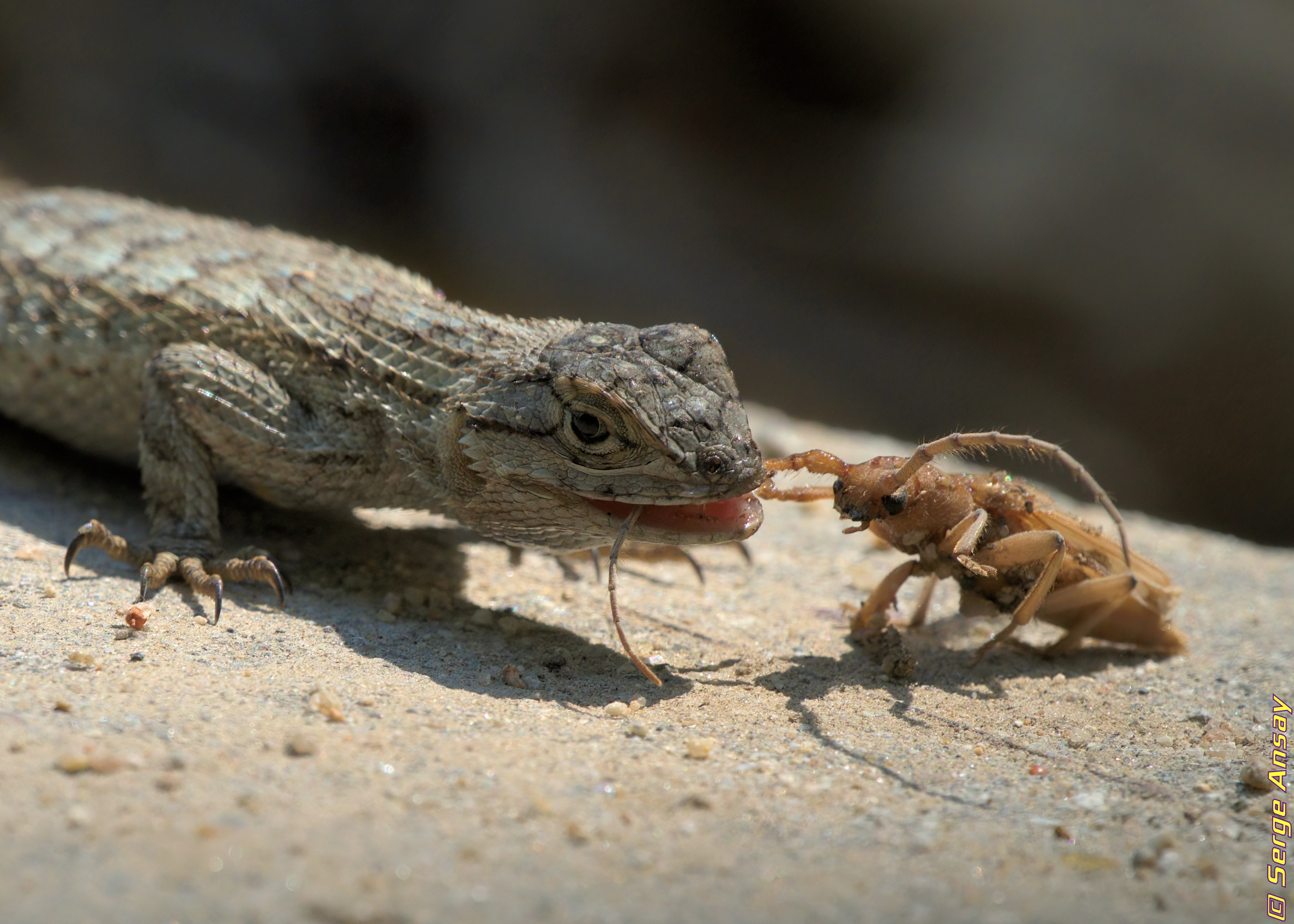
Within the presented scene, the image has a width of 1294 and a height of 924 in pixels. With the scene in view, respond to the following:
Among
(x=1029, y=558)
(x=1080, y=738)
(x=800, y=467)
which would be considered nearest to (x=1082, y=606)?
(x=1029, y=558)

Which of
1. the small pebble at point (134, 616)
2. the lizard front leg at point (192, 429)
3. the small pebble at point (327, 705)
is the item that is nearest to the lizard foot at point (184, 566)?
the lizard front leg at point (192, 429)

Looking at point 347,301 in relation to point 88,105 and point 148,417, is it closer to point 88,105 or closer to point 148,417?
point 148,417

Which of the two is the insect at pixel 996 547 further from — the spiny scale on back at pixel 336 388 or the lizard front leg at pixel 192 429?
the lizard front leg at pixel 192 429

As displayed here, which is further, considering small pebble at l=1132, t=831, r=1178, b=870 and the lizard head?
the lizard head

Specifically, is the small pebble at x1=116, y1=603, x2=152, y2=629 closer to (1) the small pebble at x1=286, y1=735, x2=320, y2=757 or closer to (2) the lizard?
(2) the lizard

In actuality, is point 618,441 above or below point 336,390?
below

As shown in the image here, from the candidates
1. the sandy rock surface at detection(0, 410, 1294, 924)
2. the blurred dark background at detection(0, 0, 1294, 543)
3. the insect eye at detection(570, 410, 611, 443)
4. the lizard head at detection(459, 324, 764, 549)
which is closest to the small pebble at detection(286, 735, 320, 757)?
the sandy rock surface at detection(0, 410, 1294, 924)

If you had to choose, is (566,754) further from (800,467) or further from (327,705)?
(800,467)
